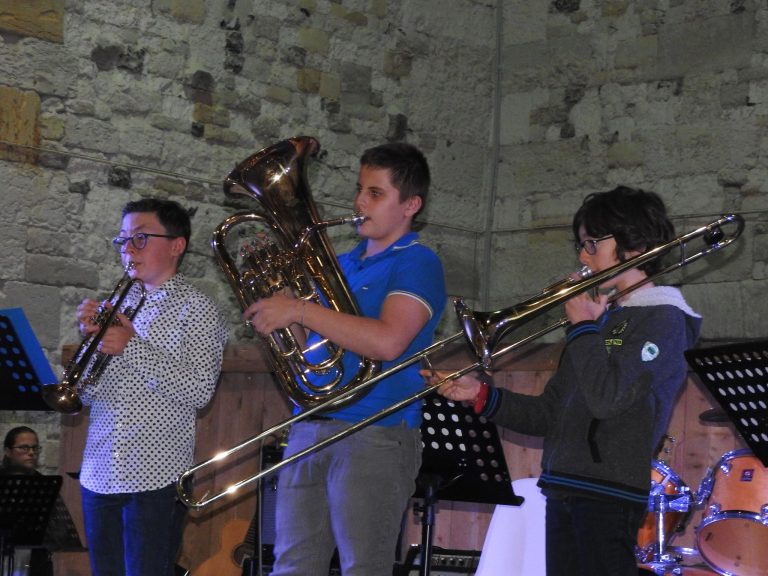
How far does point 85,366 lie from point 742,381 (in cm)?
198

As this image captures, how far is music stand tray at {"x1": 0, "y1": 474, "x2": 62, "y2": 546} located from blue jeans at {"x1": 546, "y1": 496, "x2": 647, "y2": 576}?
2.06m

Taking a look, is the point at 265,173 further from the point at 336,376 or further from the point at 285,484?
the point at 285,484

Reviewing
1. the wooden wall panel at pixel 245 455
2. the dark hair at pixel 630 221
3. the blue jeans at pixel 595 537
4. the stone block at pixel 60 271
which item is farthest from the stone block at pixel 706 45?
the blue jeans at pixel 595 537

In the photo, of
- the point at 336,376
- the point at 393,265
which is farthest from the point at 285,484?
the point at 393,265

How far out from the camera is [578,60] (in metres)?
7.01

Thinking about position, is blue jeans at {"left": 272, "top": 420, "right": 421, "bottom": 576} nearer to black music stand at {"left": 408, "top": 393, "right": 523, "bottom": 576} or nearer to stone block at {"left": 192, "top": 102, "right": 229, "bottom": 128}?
black music stand at {"left": 408, "top": 393, "right": 523, "bottom": 576}

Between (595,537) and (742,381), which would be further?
(742,381)

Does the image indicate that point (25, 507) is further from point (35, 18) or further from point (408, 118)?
point (408, 118)

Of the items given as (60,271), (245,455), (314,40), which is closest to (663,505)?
(245,455)

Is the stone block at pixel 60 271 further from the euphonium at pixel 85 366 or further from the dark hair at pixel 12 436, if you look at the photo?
the euphonium at pixel 85 366

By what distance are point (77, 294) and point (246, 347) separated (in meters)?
0.94

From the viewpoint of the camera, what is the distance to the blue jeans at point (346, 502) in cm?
283

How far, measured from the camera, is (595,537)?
108 inches

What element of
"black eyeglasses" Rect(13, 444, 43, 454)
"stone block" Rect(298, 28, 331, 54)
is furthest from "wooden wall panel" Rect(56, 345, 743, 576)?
"stone block" Rect(298, 28, 331, 54)
